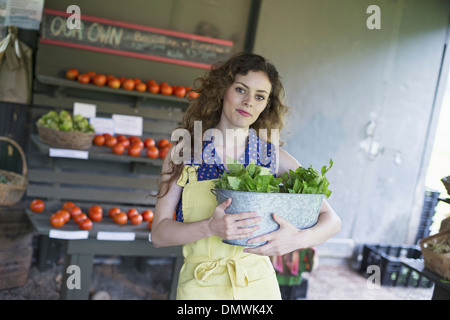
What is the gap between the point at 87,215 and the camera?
3418 mm

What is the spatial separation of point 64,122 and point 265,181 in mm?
2353

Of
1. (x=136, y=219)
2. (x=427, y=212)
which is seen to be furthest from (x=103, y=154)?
(x=427, y=212)

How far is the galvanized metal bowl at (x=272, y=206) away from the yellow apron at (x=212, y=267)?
16cm

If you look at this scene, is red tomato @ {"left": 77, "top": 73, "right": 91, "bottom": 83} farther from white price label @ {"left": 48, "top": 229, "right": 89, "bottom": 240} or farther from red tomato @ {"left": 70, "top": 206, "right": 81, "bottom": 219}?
white price label @ {"left": 48, "top": 229, "right": 89, "bottom": 240}

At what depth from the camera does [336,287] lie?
4516 millimetres

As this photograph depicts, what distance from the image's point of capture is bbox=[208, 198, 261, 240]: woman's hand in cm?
145

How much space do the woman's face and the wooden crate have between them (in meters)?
2.57

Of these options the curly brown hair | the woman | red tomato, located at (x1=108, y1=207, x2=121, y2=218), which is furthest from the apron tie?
red tomato, located at (x1=108, y1=207, x2=121, y2=218)

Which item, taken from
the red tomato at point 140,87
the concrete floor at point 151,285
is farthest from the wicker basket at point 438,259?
the red tomato at point 140,87

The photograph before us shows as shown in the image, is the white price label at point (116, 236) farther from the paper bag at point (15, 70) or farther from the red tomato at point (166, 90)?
the paper bag at point (15, 70)

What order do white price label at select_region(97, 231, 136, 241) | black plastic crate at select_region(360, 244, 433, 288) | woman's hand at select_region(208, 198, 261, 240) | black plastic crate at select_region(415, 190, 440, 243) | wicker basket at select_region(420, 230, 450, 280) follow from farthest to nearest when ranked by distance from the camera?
black plastic crate at select_region(415, 190, 440, 243) → black plastic crate at select_region(360, 244, 433, 288) → white price label at select_region(97, 231, 136, 241) → wicker basket at select_region(420, 230, 450, 280) → woman's hand at select_region(208, 198, 261, 240)

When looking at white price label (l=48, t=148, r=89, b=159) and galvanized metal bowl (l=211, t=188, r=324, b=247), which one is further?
white price label (l=48, t=148, r=89, b=159)

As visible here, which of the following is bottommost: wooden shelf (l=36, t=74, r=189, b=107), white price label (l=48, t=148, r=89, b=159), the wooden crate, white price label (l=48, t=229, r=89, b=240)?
the wooden crate
